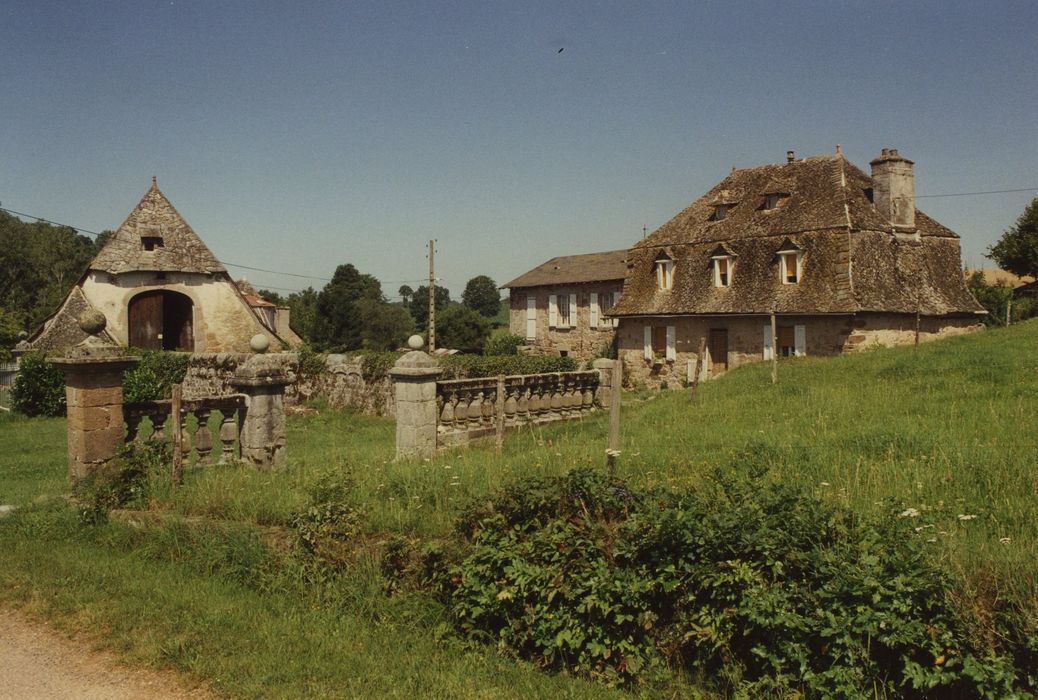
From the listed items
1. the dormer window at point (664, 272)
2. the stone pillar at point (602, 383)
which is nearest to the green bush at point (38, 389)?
the stone pillar at point (602, 383)

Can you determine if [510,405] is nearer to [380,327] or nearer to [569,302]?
[569,302]

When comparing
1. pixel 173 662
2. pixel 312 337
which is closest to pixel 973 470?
pixel 173 662

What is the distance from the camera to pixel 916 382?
13141mm

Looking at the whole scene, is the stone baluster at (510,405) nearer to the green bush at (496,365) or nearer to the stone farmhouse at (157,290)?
the green bush at (496,365)

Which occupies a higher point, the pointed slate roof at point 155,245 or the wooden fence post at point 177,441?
the pointed slate roof at point 155,245

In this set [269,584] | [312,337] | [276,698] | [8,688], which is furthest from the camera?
[312,337]

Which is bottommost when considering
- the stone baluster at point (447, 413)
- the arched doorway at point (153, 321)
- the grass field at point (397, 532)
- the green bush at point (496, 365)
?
the grass field at point (397, 532)

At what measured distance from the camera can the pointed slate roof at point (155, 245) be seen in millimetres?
25141

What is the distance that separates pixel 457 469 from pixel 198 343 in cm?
2115

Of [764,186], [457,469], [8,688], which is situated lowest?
[8,688]

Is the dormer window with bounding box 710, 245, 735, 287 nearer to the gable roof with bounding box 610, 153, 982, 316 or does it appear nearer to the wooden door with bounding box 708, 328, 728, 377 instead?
the gable roof with bounding box 610, 153, 982, 316

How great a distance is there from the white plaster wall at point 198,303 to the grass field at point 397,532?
15505 millimetres

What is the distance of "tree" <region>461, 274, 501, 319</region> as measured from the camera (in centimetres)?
10375

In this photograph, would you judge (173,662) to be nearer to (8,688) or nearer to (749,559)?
(8,688)
